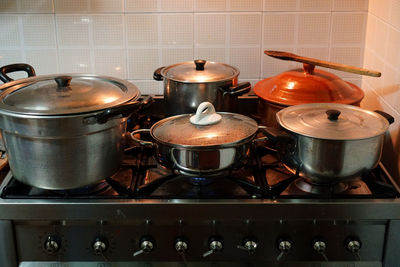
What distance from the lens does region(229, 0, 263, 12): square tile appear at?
165 centimetres

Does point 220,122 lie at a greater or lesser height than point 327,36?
lesser

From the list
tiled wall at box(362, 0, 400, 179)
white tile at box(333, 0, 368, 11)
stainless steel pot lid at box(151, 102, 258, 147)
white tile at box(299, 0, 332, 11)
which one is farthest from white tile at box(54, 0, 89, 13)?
tiled wall at box(362, 0, 400, 179)

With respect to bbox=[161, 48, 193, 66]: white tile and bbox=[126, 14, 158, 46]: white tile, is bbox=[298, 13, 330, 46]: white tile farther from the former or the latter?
bbox=[126, 14, 158, 46]: white tile

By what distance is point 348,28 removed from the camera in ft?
5.48

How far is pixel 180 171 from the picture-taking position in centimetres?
120

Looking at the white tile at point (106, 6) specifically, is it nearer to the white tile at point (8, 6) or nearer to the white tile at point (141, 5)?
the white tile at point (141, 5)

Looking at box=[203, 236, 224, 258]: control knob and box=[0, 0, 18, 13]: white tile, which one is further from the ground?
box=[0, 0, 18, 13]: white tile

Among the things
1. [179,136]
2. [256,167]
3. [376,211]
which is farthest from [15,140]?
[376,211]

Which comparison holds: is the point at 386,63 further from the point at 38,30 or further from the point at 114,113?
the point at 38,30

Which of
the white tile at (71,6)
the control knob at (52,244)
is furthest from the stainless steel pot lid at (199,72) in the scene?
the control knob at (52,244)

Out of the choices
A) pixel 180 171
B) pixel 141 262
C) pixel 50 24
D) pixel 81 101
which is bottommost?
pixel 141 262

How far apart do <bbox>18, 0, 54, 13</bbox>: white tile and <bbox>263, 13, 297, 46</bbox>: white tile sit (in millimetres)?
704

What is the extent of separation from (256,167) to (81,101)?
0.47m

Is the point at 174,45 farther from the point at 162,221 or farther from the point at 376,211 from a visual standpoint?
the point at 376,211
